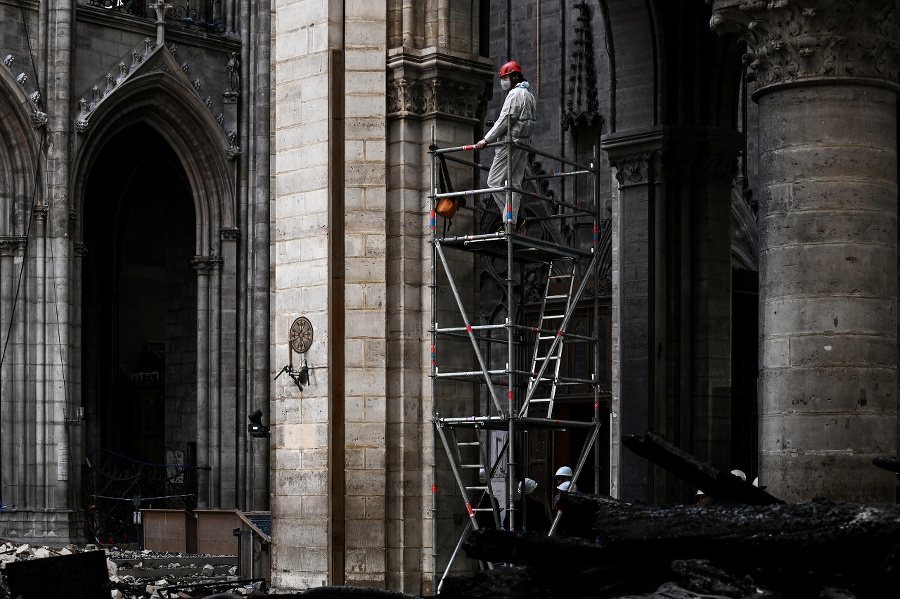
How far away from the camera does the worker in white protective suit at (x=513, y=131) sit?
43.0 feet

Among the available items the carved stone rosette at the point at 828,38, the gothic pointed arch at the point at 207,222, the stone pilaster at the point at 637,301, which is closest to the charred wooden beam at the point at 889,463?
the carved stone rosette at the point at 828,38

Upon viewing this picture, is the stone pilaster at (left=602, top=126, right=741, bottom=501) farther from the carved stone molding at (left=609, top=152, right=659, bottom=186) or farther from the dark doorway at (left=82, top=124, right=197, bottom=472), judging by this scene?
the dark doorway at (left=82, top=124, right=197, bottom=472)

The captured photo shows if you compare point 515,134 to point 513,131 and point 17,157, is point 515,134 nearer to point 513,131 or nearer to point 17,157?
point 513,131

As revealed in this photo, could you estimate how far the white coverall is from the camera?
13.1 metres

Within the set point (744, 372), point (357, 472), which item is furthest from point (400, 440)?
point (744, 372)

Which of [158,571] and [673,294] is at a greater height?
[673,294]

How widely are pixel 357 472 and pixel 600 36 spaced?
1511cm

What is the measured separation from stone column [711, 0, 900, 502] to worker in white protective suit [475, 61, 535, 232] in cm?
257

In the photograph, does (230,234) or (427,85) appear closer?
(427,85)

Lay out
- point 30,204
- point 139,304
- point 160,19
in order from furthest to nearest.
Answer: point 139,304 → point 160,19 → point 30,204

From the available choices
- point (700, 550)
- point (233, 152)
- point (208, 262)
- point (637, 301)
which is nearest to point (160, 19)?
point (233, 152)

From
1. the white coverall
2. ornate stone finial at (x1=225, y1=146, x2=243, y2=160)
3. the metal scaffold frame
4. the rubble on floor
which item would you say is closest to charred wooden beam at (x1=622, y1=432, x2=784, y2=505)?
the metal scaffold frame

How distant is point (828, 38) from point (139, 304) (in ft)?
84.6

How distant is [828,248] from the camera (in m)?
10.8
